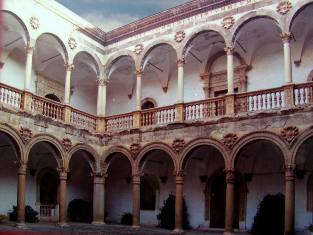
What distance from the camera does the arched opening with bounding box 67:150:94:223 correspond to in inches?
648

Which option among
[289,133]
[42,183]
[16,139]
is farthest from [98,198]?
[289,133]

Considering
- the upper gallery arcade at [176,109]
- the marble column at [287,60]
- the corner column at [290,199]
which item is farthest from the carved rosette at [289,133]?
the marble column at [287,60]

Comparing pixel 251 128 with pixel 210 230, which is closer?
pixel 251 128

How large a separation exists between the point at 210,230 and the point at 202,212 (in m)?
0.97

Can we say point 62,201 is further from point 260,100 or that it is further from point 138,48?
point 260,100

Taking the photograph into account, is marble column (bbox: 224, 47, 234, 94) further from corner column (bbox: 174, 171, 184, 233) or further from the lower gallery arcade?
corner column (bbox: 174, 171, 184, 233)

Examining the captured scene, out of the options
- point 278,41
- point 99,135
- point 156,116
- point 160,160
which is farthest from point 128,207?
point 278,41

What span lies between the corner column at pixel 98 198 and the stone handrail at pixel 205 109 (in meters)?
4.11

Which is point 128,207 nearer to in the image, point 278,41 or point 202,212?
point 202,212

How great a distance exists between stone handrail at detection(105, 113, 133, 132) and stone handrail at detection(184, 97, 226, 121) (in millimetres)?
2423

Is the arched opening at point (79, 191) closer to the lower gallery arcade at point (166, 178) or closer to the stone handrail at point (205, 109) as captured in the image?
the lower gallery arcade at point (166, 178)

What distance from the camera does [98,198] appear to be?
590 inches

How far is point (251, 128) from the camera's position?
38.8 feet

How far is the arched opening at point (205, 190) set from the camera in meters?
14.8
